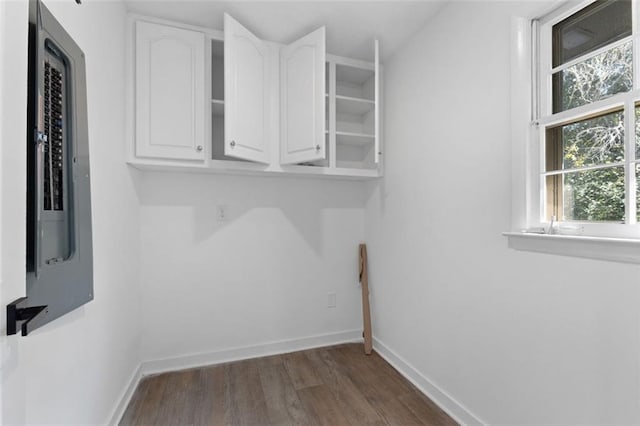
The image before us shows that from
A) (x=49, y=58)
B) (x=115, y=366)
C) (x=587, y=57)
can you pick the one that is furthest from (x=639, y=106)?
(x=115, y=366)

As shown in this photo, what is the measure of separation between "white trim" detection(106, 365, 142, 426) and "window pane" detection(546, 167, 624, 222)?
2.42 metres

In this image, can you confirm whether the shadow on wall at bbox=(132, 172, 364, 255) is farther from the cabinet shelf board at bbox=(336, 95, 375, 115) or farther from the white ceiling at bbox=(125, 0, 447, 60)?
the white ceiling at bbox=(125, 0, 447, 60)

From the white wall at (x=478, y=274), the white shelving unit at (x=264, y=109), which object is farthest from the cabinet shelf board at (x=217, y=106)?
the white wall at (x=478, y=274)

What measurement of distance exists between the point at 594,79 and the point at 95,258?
2278 millimetres

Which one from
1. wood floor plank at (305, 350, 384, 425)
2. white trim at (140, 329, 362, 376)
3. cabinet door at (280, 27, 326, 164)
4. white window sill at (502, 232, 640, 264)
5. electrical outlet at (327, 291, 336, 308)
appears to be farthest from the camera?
electrical outlet at (327, 291, 336, 308)

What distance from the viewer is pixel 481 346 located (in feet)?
4.97

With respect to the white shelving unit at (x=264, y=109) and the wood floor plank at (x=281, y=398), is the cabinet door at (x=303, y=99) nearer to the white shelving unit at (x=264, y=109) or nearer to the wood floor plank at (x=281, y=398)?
the white shelving unit at (x=264, y=109)

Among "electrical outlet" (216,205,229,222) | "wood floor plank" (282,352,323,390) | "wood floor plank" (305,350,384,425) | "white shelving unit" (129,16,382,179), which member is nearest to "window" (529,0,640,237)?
"white shelving unit" (129,16,382,179)

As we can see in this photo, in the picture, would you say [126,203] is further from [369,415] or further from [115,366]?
[369,415]

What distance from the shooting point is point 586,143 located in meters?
1.18

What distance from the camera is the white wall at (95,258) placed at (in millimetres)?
710

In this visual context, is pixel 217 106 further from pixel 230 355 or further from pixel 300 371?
pixel 300 371

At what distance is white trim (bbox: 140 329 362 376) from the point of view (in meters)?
2.11

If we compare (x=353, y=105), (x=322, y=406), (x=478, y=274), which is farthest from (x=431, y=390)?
(x=353, y=105)
